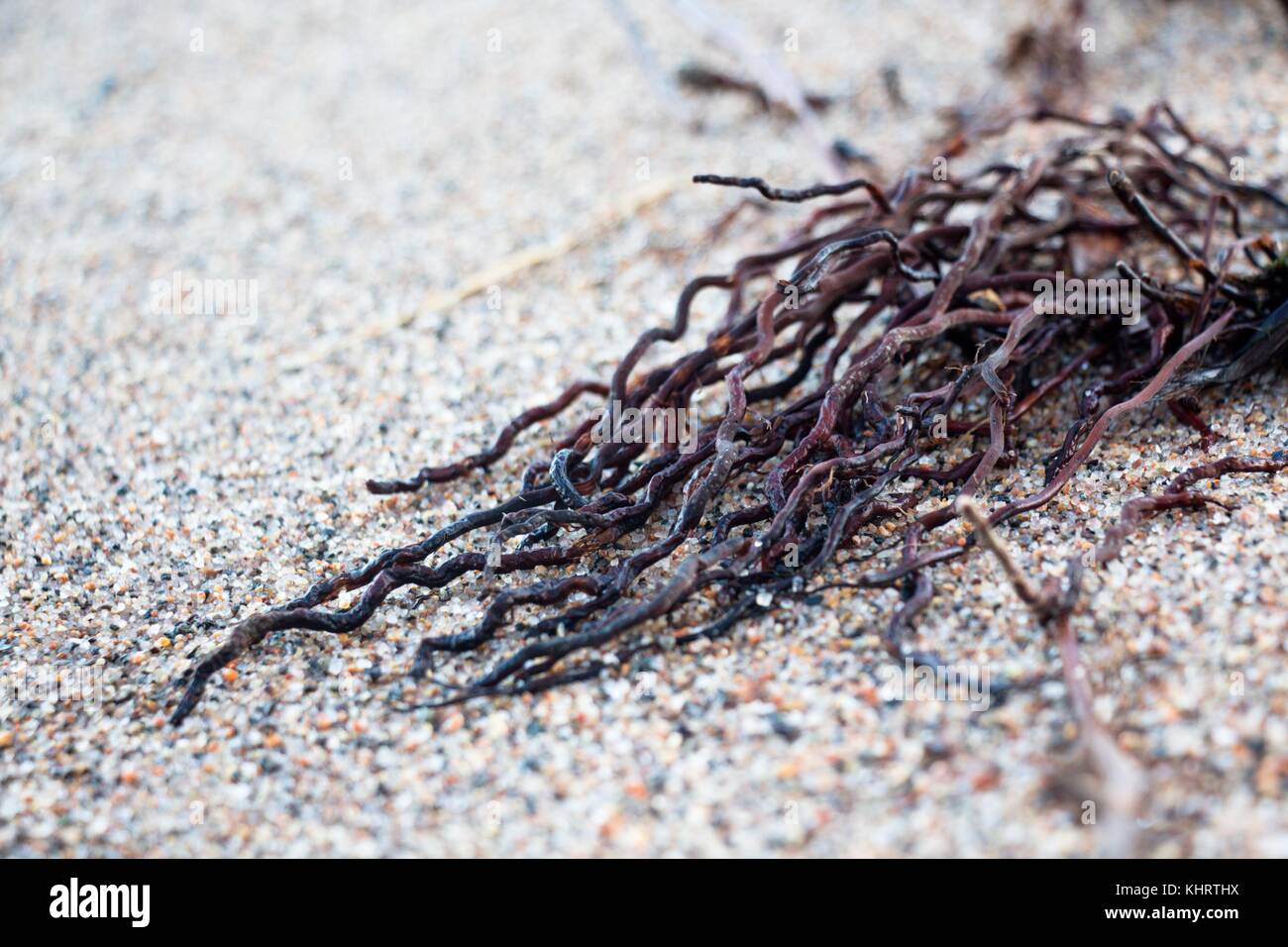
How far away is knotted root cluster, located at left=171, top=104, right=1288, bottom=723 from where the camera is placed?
1.67m

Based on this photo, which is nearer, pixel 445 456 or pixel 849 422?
pixel 849 422

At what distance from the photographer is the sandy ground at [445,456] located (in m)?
1.36

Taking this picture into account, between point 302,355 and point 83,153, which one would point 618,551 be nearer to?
point 302,355

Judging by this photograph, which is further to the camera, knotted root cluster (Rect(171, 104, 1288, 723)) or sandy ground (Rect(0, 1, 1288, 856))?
knotted root cluster (Rect(171, 104, 1288, 723))

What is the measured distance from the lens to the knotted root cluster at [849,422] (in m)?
1.67

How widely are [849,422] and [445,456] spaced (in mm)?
914

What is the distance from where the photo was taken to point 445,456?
7.57 feet

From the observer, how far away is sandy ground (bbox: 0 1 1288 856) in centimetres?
136

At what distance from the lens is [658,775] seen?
4.62ft

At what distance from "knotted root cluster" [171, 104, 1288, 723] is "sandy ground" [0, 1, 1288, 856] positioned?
7 cm

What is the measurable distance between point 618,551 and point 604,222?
1532mm

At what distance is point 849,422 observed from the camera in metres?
2.01

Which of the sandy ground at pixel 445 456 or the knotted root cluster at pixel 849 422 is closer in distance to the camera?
the sandy ground at pixel 445 456

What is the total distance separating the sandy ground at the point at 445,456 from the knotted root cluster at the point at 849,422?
0.07 meters
